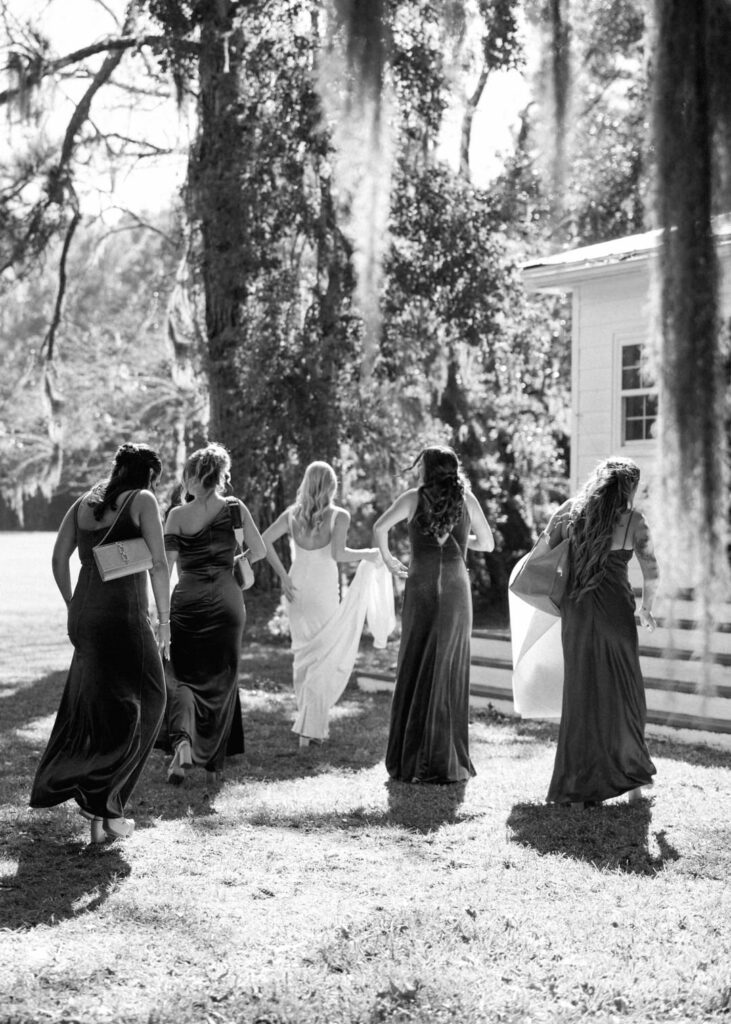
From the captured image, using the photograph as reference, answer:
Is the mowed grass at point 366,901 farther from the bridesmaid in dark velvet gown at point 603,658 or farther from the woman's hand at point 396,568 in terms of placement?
the woman's hand at point 396,568

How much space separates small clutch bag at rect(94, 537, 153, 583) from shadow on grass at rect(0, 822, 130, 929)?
1.35 m

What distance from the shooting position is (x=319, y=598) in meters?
8.65

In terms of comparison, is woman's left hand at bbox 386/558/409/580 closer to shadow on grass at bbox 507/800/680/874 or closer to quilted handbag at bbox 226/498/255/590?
quilted handbag at bbox 226/498/255/590

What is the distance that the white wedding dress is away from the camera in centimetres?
862

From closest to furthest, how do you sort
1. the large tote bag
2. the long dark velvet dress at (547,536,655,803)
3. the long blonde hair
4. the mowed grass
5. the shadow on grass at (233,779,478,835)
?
the mowed grass → the shadow on grass at (233,779,478,835) → the long dark velvet dress at (547,536,655,803) → the large tote bag → the long blonde hair

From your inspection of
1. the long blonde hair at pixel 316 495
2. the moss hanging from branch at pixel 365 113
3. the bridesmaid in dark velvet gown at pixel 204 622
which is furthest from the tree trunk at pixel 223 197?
the moss hanging from branch at pixel 365 113

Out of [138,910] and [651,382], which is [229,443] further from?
[651,382]

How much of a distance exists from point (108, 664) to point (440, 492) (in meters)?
2.56

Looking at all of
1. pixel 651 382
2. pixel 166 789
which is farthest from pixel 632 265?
pixel 651 382

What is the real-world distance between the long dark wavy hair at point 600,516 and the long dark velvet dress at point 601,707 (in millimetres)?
78

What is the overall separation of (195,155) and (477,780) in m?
10.3

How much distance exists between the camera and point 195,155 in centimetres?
1506

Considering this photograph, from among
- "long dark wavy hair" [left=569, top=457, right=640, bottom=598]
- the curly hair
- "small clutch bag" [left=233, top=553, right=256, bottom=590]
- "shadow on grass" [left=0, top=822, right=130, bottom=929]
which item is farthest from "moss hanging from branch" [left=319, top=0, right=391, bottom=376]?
"small clutch bag" [left=233, top=553, right=256, bottom=590]

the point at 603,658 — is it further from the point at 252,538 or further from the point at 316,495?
the point at 316,495
